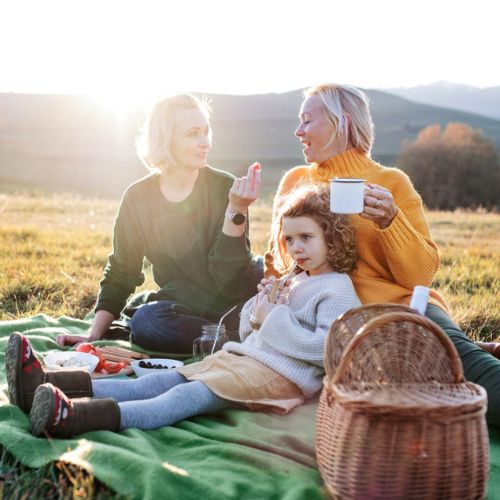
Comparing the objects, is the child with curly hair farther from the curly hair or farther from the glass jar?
the glass jar

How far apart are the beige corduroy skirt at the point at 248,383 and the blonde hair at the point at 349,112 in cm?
150

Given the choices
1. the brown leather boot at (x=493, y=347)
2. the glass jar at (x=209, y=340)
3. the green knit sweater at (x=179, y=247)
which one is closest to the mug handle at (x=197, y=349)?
the glass jar at (x=209, y=340)

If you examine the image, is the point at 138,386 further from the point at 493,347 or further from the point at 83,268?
the point at 83,268

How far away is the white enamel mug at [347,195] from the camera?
3.76 meters

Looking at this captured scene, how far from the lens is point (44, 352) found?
5.23 m

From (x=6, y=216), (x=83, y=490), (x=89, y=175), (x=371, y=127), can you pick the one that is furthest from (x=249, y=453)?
(x=89, y=175)

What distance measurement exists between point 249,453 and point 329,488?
50cm

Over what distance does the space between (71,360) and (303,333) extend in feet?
4.93

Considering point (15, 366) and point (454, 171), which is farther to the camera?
point (454, 171)

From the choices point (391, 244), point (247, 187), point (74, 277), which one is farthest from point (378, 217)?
point (74, 277)

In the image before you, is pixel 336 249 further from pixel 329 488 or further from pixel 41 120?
pixel 41 120

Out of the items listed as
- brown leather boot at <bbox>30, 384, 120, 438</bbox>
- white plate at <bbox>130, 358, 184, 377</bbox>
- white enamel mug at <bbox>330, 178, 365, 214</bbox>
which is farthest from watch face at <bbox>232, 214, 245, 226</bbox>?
brown leather boot at <bbox>30, 384, 120, 438</bbox>

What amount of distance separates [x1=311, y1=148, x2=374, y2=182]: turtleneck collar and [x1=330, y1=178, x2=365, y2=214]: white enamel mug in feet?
2.91

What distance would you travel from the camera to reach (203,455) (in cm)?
356
